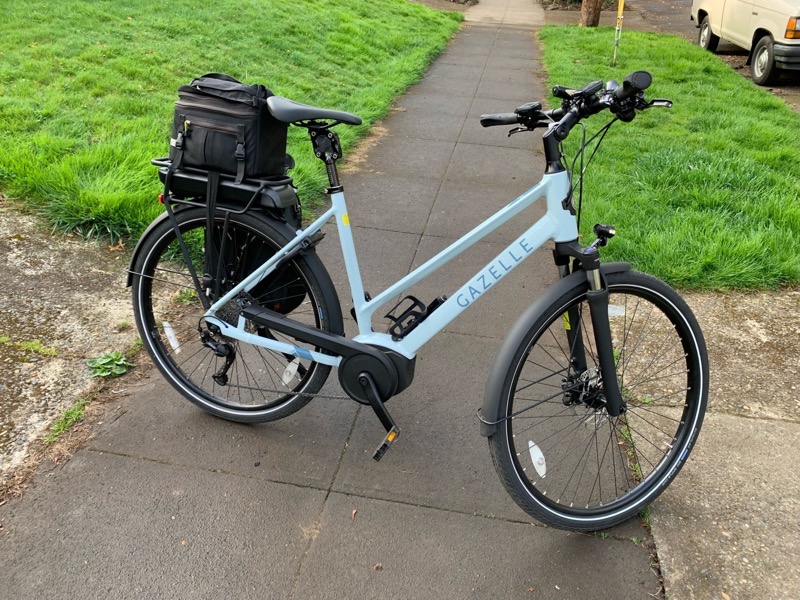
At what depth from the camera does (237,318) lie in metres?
2.80

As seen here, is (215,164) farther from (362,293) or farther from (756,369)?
(756,369)

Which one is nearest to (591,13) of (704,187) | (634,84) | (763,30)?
(763,30)

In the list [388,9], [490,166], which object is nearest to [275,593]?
[490,166]

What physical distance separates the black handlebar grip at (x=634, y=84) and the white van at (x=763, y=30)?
925cm

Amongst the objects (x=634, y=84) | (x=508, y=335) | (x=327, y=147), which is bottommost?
(x=508, y=335)

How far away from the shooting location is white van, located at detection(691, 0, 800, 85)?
374 inches

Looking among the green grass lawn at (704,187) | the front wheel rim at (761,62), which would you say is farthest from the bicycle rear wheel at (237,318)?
the front wheel rim at (761,62)

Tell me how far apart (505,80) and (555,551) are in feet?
27.9

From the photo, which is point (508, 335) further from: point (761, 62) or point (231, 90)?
point (761, 62)

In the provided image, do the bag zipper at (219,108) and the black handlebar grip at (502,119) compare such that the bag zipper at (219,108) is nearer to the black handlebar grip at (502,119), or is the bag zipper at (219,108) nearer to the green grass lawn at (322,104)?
the black handlebar grip at (502,119)

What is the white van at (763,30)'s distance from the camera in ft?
31.2

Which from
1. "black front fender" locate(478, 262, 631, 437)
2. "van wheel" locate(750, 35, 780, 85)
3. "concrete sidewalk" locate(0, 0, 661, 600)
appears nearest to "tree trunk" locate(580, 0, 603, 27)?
"van wheel" locate(750, 35, 780, 85)

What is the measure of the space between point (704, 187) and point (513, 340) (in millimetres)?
3997

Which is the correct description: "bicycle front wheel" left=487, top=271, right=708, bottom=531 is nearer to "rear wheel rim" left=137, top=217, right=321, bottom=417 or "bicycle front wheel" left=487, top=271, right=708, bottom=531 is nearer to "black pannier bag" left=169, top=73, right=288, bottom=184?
"rear wheel rim" left=137, top=217, right=321, bottom=417
